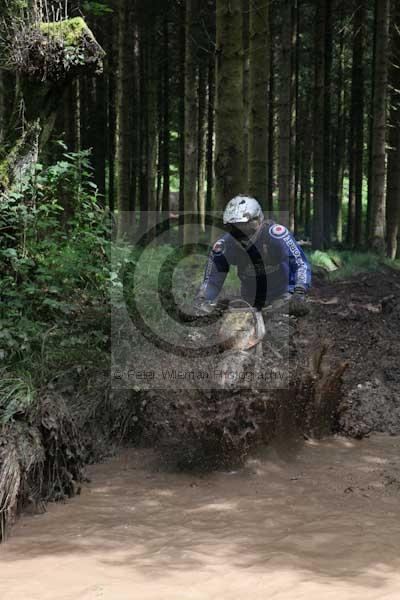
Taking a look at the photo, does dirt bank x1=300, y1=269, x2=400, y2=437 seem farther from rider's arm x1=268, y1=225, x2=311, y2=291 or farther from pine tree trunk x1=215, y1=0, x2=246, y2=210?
pine tree trunk x1=215, y1=0, x2=246, y2=210

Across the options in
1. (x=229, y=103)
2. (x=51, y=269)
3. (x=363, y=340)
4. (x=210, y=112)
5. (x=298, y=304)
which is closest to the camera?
(x=298, y=304)

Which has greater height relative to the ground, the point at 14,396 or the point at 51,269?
the point at 51,269

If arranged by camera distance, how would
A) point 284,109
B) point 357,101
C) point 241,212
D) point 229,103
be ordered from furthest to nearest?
point 357,101, point 284,109, point 229,103, point 241,212

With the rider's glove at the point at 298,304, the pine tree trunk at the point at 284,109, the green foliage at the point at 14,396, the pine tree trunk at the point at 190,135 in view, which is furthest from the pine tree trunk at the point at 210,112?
the green foliage at the point at 14,396

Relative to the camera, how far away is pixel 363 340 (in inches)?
392

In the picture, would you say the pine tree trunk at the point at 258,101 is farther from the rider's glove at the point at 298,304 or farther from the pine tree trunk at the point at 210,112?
the pine tree trunk at the point at 210,112

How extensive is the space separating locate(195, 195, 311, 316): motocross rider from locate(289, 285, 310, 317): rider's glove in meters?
0.01

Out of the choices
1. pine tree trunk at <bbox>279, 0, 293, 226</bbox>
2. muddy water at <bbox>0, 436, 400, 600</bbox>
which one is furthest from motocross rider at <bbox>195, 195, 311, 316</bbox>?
pine tree trunk at <bbox>279, 0, 293, 226</bbox>

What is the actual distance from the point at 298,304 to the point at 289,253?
69 cm

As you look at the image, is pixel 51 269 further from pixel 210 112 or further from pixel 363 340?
pixel 210 112

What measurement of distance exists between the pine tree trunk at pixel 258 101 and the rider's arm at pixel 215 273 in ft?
18.0

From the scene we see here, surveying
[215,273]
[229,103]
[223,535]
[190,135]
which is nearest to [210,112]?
[190,135]

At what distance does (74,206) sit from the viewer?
26.7ft

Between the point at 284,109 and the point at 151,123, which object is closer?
the point at 284,109
